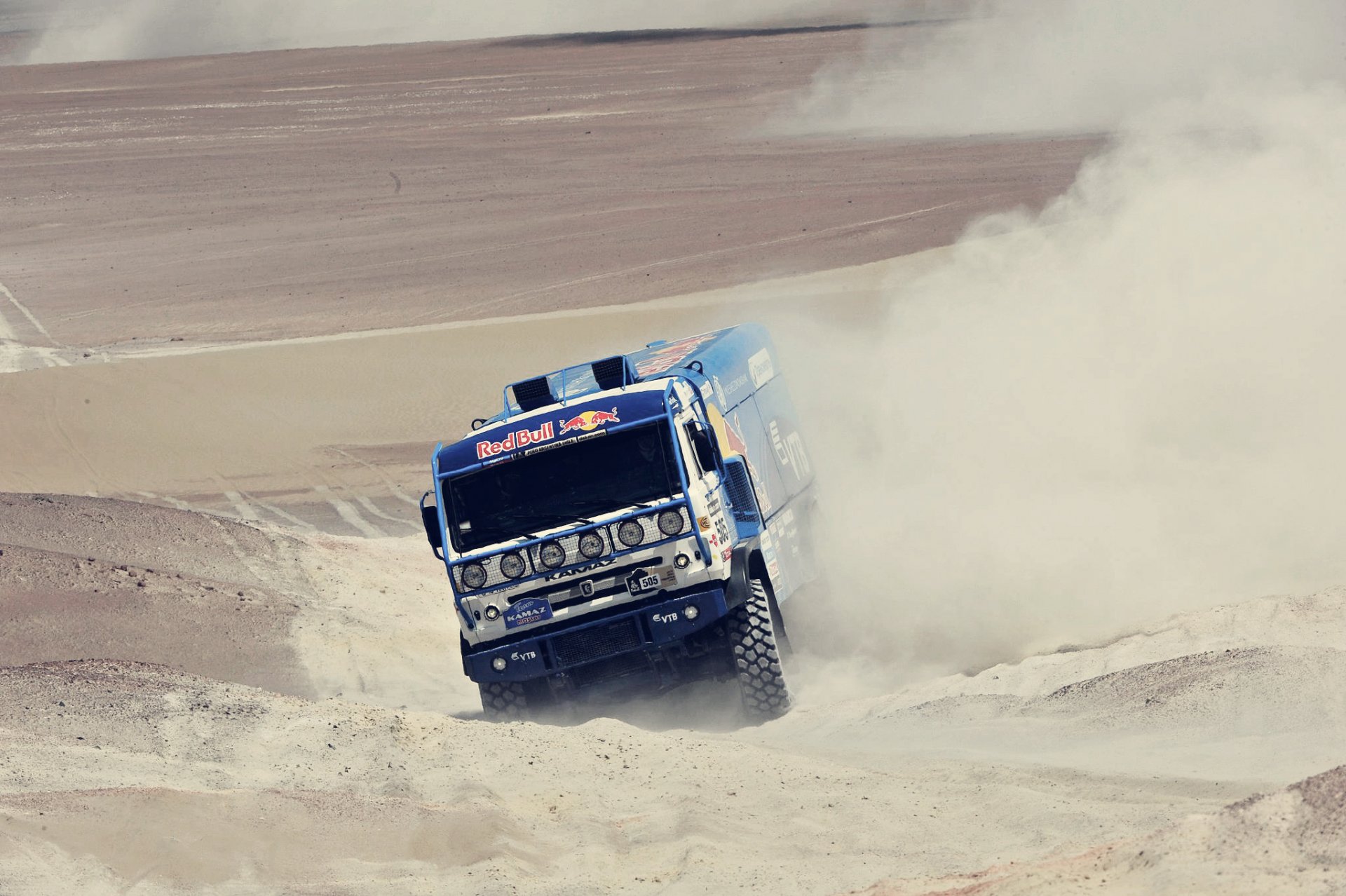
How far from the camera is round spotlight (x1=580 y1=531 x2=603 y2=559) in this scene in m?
13.4

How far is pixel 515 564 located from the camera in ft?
44.1

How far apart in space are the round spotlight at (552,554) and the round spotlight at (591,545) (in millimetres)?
179

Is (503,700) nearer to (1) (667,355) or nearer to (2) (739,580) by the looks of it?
(2) (739,580)

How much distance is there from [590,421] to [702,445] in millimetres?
1003

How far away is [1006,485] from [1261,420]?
121 inches

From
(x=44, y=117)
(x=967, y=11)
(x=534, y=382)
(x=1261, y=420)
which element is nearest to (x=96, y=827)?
(x=534, y=382)

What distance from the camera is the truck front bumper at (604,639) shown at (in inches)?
526

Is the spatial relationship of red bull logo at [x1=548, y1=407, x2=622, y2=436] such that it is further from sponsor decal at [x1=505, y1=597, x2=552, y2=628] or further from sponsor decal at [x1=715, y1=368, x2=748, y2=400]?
sponsor decal at [x1=715, y1=368, x2=748, y2=400]

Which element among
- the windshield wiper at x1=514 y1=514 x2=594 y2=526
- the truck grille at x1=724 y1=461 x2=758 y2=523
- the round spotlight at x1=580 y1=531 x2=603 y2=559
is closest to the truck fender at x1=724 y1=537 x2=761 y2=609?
the truck grille at x1=724 y1=461 x2=758 y2=523

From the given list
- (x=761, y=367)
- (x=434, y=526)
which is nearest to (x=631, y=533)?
(x=434, y=526)

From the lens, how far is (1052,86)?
5259 cm

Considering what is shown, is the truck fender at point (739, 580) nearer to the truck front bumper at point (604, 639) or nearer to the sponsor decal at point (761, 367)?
the truck front bumper at point (604, 639)

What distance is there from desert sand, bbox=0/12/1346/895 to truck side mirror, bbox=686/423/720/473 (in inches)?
88.8

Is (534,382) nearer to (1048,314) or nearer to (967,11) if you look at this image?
(1048,314)
